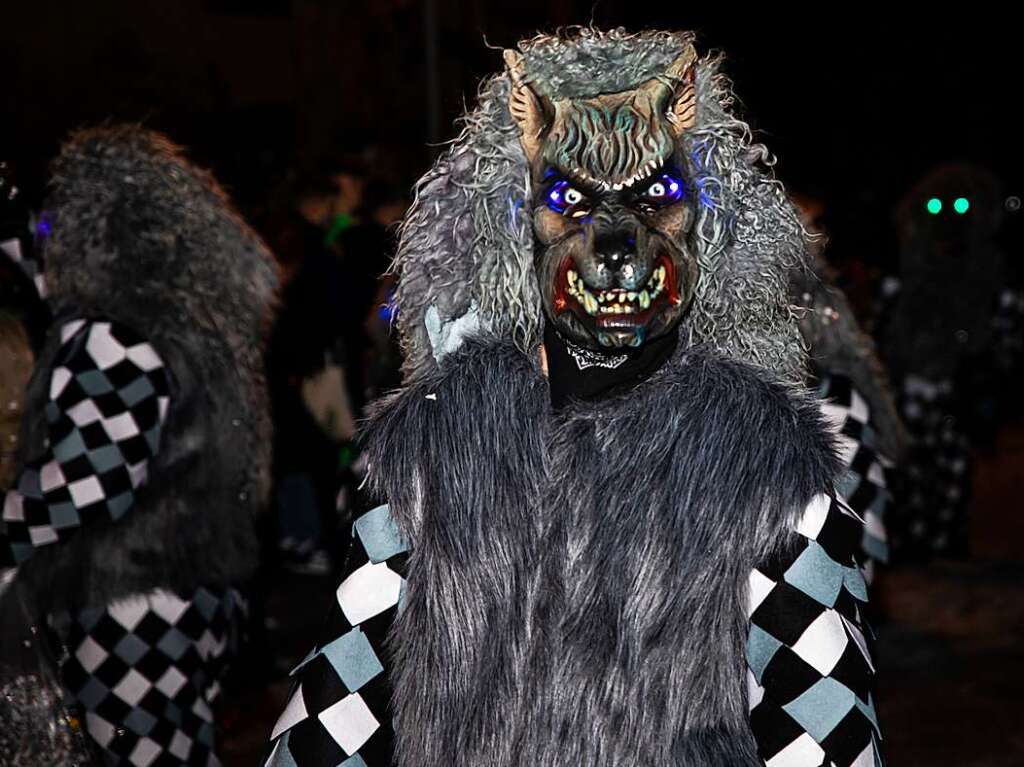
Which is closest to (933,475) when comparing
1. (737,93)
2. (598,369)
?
(737,93)

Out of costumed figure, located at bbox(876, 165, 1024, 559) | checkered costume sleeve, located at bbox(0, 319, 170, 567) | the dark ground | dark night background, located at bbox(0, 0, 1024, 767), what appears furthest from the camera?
costumed figure, located at bbox(876, 165, 1024, 559)

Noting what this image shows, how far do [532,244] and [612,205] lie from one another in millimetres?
144

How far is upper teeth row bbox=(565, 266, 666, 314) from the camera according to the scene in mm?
1933

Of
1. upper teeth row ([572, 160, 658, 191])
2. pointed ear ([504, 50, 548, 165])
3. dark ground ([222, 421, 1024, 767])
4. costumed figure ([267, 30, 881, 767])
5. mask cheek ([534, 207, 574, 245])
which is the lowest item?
dark ground ([222, 421, 1024, 767])

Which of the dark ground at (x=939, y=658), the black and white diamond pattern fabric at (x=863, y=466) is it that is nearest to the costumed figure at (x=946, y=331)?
the dark ground at (x=939, y=658)

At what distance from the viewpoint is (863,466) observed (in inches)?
141

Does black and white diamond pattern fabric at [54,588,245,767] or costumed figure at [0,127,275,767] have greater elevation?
costumed figure at [0,127,275,767]

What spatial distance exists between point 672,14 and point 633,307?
12.7 metres

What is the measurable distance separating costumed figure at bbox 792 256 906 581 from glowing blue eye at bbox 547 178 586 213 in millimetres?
1508

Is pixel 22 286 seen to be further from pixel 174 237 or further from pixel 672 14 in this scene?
pixel 672 14

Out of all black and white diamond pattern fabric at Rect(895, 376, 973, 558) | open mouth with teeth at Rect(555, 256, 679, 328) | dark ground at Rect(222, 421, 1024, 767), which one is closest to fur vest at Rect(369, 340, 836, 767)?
open mouth with teeth at Rect(555, 256, 679, 328)

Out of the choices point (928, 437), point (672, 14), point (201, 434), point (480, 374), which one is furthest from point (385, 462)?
point (672, 14)

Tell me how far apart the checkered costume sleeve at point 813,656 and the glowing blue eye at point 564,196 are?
0.56 meters

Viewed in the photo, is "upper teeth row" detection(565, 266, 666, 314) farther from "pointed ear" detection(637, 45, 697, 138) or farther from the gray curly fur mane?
"pointed ear" detection(637, 45, 697, 138)
